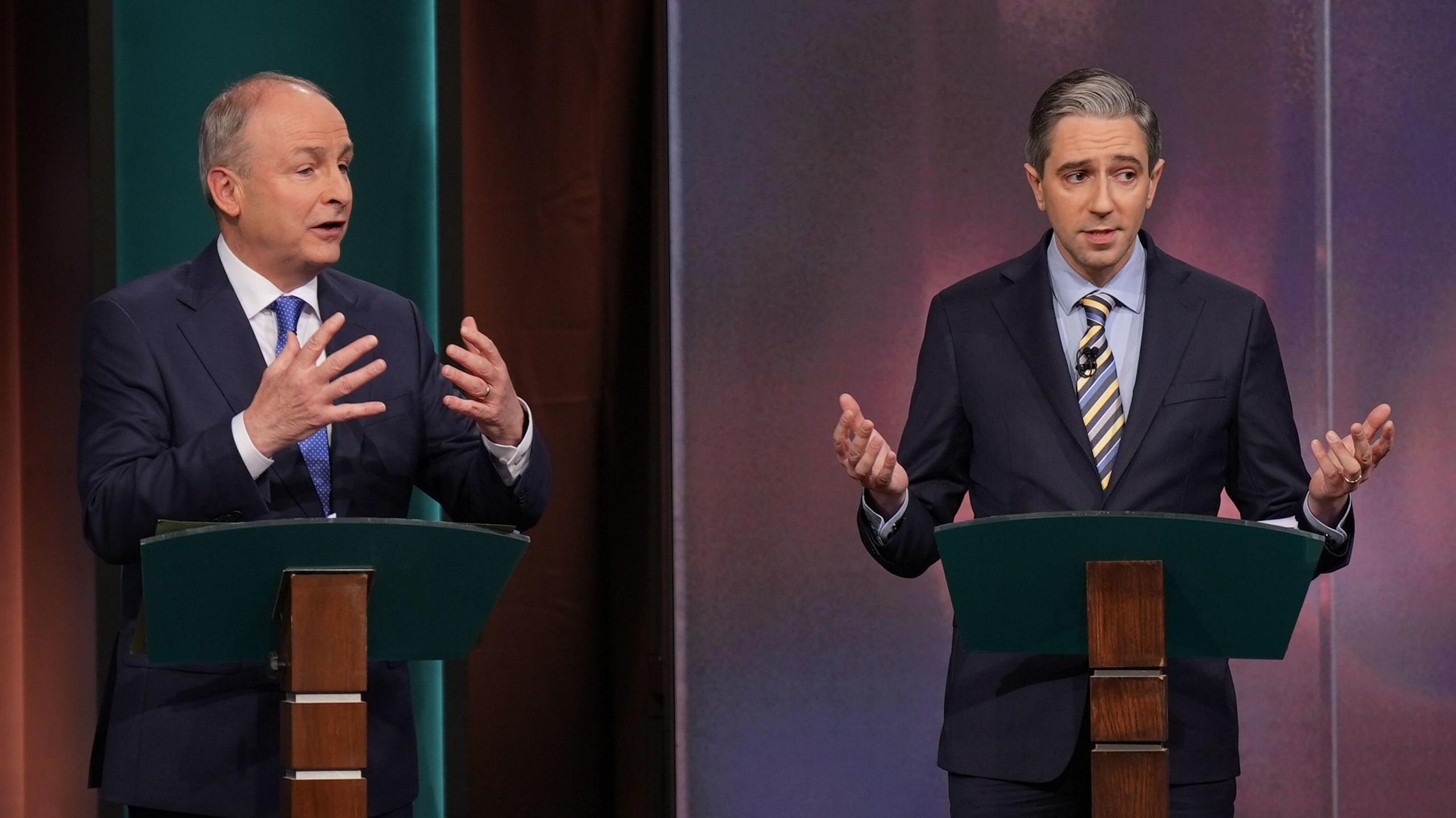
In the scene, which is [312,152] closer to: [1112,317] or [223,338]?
[223,338]

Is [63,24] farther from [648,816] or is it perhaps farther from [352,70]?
[648,816]

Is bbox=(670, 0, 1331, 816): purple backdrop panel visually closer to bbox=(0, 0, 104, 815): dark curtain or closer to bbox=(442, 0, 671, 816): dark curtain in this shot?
bbox=(442, 0, 671, 816): dark curtain

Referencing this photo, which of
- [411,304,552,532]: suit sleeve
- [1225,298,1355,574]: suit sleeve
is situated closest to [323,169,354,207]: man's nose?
[411,304,552,532]: suit sleeve

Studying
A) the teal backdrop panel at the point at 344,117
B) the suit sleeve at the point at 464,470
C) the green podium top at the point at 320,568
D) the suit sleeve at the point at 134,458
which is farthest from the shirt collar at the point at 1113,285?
the teal backdrop panel at the point at 344,117

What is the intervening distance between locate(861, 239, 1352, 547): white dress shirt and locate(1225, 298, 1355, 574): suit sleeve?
0.04 metres

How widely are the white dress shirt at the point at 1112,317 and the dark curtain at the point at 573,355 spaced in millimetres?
1230

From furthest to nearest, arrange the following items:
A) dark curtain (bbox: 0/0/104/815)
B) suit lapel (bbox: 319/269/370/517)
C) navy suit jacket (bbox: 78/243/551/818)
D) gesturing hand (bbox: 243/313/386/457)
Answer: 1. dark curtain (bbox: 0/0/104/815)
2. suit lapel (bbox: 319/269/370/517)
3. navy suit jacket (bbox: 78/243/551/818)
4. gesturing hand (bbox: 243/313/386/457)

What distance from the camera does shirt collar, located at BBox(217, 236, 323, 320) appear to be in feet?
8.84

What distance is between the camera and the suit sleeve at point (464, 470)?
2.69 meters

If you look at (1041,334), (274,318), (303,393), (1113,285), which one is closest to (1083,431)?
(1041,334)

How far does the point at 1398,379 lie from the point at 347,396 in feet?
7.75

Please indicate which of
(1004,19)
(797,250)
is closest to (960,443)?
(797,250)

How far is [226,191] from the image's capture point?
273 centimetres

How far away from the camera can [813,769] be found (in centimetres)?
388
